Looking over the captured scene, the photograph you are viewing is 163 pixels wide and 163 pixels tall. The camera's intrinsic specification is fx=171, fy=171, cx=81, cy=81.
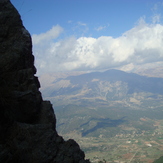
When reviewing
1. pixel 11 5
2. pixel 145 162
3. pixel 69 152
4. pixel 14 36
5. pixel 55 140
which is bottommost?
pixel 145 162

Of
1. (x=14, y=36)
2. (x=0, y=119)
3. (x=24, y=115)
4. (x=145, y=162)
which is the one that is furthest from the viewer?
(x=145, y=162)

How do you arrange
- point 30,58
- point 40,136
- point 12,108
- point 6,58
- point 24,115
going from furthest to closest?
1. point 30,58
2. point 6,58
3. point 24,115
4. point 12,108
5. point 40,136

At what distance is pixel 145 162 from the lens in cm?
14438

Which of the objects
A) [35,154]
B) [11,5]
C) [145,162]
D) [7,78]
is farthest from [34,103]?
[145,162]

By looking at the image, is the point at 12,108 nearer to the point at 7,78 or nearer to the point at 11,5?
the point at 7,78

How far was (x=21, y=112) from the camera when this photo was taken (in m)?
14.0

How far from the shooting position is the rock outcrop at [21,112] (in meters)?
11.3

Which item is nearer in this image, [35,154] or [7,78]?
[35,154]

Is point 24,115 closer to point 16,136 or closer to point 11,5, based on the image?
point 16,136

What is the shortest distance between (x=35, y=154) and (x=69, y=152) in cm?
257

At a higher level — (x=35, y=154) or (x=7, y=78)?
(x=7, y=78)

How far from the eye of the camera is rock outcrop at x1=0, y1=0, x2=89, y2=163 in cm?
1133

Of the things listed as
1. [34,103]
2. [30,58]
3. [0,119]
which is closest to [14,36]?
[30,58]

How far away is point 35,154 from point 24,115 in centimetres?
389
